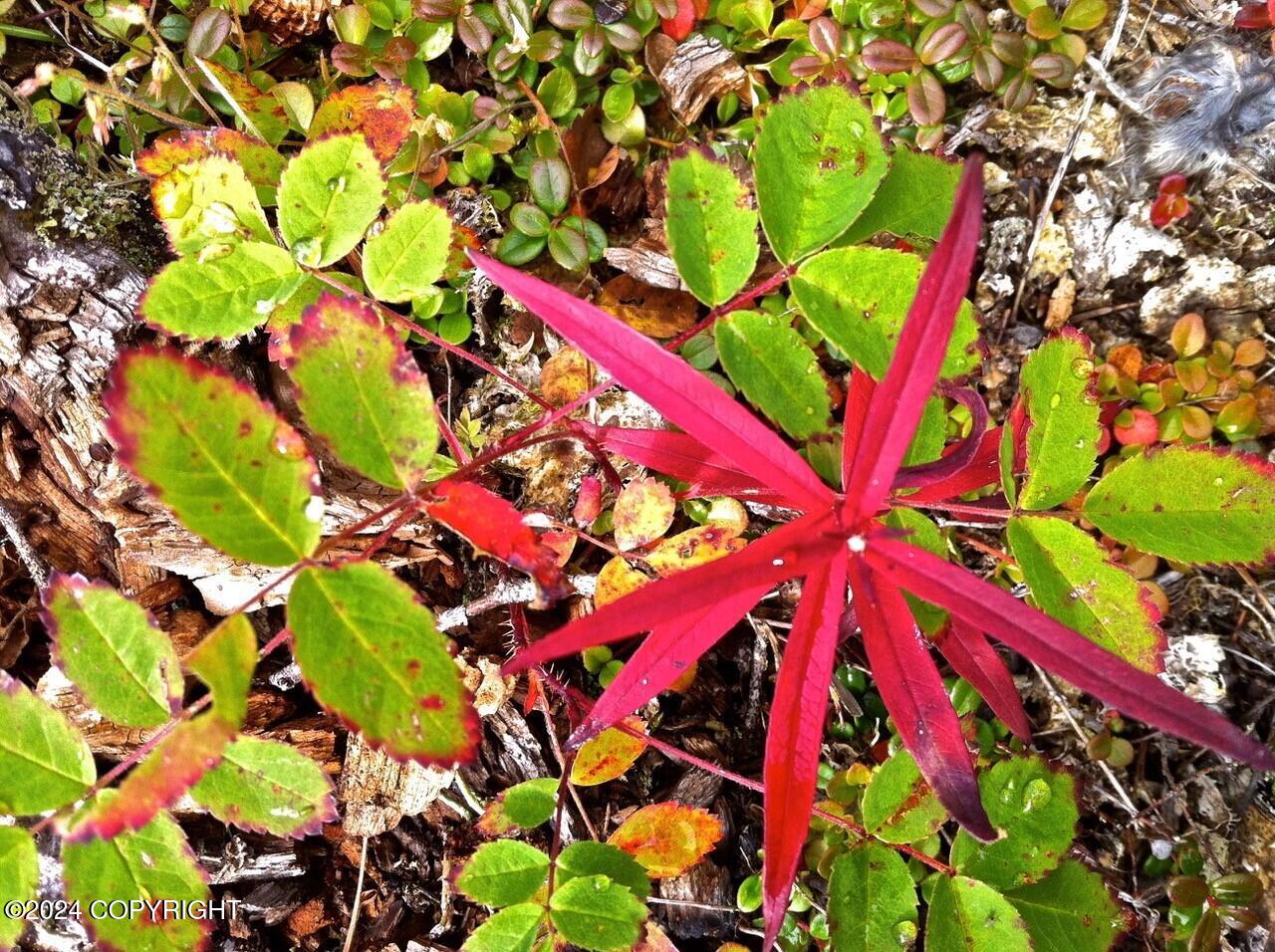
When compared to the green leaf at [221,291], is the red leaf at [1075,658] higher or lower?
lower

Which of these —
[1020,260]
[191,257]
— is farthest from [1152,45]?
[191,257]

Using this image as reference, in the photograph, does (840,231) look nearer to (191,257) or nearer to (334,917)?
(191,257)

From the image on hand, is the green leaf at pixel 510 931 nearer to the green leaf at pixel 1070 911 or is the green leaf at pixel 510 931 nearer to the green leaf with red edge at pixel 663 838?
the green leaf with red edge at pixel 663 838

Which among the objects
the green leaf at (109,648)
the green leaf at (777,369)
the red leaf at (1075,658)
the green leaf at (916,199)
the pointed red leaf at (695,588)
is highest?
the green leaf at (916,199)

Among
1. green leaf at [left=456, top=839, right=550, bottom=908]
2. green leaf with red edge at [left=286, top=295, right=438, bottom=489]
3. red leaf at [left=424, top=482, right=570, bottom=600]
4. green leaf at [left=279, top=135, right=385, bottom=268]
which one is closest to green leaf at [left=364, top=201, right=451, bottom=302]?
green leaf at [left=279, top=135, right=385, bottom=268]

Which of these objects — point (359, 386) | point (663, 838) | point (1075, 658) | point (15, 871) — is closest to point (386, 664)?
point (359, 386)

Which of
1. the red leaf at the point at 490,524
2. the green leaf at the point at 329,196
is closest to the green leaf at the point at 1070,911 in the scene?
the red leaf at the point at 490,524

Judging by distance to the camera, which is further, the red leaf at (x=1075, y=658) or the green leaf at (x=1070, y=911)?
the green leaf at (x=1070, y=911)
